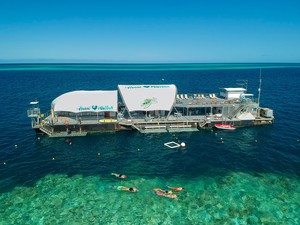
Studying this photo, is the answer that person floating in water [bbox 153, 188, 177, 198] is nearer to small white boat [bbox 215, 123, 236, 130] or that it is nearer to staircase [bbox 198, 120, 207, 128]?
staircase [bbox 198, 120, 207, 128]

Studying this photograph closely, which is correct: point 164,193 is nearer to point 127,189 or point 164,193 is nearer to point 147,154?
point 127,189

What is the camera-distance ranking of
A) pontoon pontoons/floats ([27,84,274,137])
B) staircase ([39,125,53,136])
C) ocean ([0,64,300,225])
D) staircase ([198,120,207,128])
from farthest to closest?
1. staircase ([198,120,207,128])
2. pontoon pontoons/floats ([27,84,274,137])
3. staircase ([39,125,53,136])
4. ocean ([0,64,300,225])

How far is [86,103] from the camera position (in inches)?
2525

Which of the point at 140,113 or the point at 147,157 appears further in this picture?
the point at 140,113

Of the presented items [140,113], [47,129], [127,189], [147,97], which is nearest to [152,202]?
[127,189]

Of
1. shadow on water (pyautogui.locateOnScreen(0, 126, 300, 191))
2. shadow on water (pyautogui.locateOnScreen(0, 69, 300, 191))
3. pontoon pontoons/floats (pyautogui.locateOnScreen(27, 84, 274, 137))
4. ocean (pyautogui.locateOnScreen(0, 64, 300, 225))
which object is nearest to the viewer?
ocean (pyautogui.locateOnScreen(0, 64, 300, 225))

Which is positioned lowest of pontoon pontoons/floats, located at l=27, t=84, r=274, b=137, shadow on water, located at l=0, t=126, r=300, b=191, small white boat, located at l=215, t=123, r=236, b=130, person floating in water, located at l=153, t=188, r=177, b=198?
person floating in water, located at l=153, t=188, r=177, b=198

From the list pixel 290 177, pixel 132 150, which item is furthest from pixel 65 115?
pixel 290 177

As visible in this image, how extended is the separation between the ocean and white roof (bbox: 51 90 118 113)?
7.93 m

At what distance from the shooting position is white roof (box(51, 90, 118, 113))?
63.9 meters

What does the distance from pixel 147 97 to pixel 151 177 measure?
29922 millimetres

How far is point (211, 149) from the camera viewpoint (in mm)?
55156

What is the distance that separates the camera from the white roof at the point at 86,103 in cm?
6394

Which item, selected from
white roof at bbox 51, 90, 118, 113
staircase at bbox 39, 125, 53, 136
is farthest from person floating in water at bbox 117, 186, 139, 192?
staircase at bbox 39, 125, 53, 136
